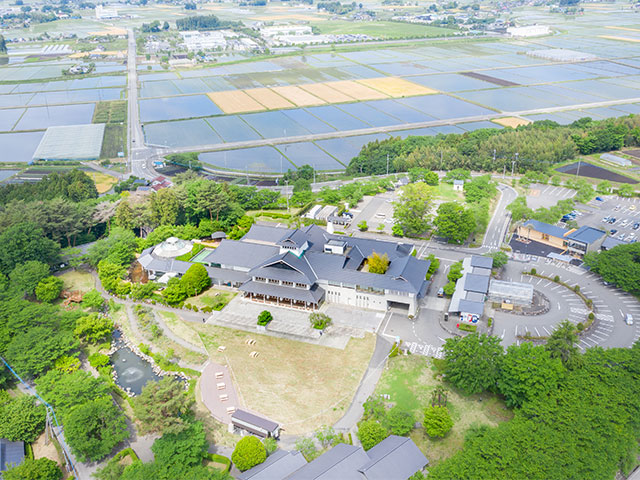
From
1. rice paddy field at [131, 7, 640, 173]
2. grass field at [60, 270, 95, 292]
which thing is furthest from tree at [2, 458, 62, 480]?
rice paddy field at [131, 7, 640, 173]

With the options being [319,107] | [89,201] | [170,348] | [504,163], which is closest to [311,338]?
[170,348]

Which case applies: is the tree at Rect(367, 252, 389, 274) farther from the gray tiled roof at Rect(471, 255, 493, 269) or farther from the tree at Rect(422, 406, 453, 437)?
the tree at Rect(422, 406, 453, 437)

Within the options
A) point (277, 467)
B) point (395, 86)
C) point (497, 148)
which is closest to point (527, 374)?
point (277, 467)

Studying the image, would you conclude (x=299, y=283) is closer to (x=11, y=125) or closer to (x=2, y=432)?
(x=2, y=432)

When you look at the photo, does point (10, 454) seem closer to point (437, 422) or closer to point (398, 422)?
point (398, 422)

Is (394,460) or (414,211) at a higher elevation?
(394,460)
